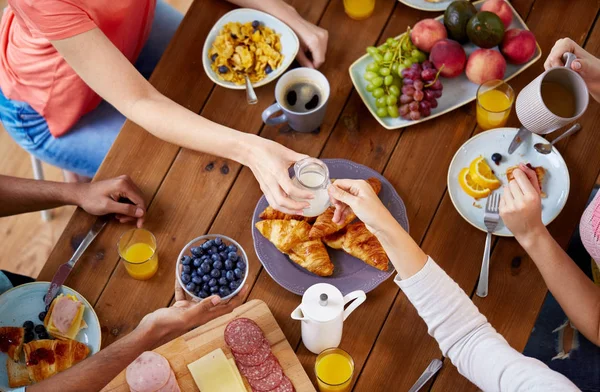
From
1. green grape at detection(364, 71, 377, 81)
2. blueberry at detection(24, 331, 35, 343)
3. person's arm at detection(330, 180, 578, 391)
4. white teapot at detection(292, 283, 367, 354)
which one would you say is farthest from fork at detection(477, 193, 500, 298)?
blueberry at detection(24, 331, 35, 343)

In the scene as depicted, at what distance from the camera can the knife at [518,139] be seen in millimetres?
1693

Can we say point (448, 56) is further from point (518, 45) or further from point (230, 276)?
point (230, 276)

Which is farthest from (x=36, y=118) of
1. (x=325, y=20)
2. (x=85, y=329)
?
(x=325, y=20)

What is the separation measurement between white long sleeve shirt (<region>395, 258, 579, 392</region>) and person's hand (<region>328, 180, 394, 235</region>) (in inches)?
5.6

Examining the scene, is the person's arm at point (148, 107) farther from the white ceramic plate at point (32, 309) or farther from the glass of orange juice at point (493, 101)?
the glass of orange juice at point (493, 101)

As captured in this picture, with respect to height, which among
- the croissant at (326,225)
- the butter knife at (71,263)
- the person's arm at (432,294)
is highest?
the person's arm at (432,294)

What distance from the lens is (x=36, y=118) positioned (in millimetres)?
2027

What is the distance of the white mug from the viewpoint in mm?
1469

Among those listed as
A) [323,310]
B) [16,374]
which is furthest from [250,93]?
[16,374]

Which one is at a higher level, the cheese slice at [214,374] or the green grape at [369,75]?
the green grape at [369,75]

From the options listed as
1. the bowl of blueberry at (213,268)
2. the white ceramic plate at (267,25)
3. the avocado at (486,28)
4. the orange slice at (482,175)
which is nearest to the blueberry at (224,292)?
the bowl of blueberry at (213,268)

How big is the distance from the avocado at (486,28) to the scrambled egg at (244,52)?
1.77 feet

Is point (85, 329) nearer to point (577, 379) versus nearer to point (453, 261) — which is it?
point (453, 261)

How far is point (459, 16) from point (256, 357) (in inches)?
41.8
